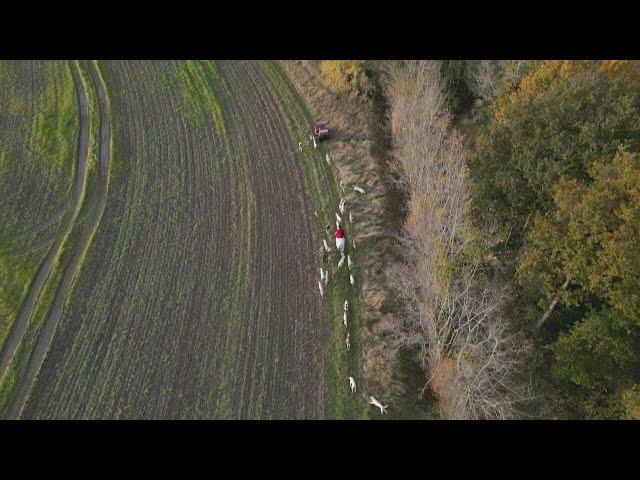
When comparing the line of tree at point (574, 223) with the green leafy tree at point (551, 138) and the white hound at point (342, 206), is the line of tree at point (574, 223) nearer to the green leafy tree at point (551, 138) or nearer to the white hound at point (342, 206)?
the green leafy tree at point (551, 138)

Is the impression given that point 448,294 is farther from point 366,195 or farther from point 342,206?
point 366,195

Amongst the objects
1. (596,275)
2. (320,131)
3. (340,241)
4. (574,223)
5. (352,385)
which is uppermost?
(574,223)

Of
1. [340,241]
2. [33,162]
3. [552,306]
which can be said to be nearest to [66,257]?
[33,162]

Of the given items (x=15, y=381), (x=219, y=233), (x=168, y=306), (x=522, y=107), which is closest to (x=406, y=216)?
(x=522, y=107)

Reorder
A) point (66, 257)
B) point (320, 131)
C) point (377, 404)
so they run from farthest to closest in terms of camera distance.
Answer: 1. point (320, 131)
2. point (66, 257)
3. point (377, 404)

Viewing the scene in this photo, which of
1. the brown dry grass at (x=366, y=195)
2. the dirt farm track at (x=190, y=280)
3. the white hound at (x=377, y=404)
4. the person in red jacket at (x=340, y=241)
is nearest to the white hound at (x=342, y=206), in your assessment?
the brown dry grass at (x=366, y=195)

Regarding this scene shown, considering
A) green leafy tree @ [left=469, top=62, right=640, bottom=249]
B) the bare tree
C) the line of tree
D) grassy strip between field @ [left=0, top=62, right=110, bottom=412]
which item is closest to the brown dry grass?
the bare tree

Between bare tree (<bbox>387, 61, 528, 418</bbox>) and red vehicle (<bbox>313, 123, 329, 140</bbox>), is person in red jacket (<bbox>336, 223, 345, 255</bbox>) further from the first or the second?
red vehicle (<bbox>313, 123, 329, 140</bbox>)

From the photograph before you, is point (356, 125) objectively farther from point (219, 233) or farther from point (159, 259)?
point (159, 259)
